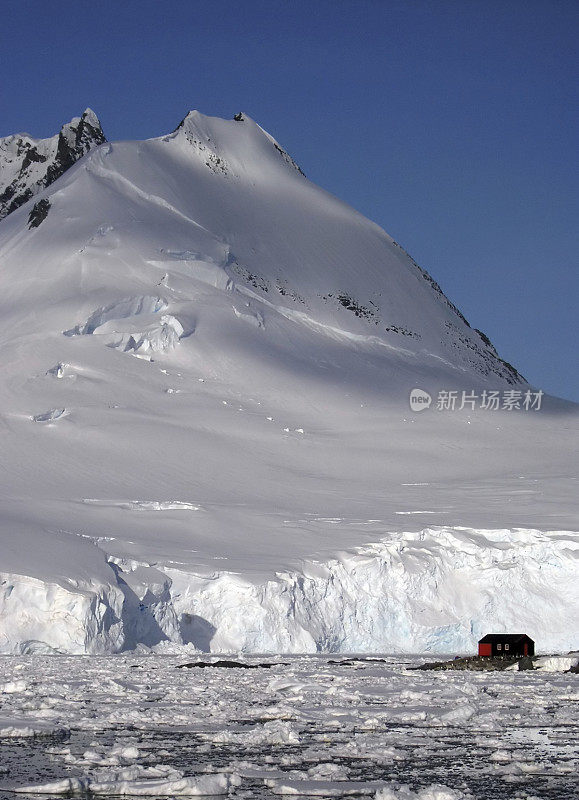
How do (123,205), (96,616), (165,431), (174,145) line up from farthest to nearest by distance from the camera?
(174,145)
(123,205)
(165,431)
(96,616)

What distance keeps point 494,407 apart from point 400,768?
197ft

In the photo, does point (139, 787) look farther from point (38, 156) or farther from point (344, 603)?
point (38, 156)

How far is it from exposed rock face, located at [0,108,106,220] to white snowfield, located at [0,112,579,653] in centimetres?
2688

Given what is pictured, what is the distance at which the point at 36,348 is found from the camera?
64.8 metres

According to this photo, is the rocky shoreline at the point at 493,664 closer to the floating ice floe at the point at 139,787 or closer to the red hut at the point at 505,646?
the red hut at the point at 505,646

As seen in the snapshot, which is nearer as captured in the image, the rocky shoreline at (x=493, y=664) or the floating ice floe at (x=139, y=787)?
the floating ice floe at (x=139, y=787)

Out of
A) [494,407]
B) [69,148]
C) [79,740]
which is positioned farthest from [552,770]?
[69,148]

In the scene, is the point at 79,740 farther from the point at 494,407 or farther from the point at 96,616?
the point at 494,407

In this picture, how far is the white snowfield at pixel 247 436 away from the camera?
33.6m

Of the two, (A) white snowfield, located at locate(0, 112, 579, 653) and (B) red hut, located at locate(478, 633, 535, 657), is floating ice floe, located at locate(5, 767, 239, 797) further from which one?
(B) red hut, located at locate(478, 633, 535, 657)

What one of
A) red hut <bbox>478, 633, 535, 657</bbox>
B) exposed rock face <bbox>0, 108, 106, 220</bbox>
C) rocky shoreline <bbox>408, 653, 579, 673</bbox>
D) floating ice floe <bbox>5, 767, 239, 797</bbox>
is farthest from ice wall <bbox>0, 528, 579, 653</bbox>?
exposed rock face <bbox>0, 108, 106, 220</bbox>

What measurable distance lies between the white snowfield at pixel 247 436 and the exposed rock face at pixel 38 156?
88.2ft

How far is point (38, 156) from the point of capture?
14612cm

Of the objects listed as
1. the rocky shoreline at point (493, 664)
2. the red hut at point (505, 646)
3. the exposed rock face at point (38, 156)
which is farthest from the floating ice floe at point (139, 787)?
the exposed rock face at point (38, 156)
